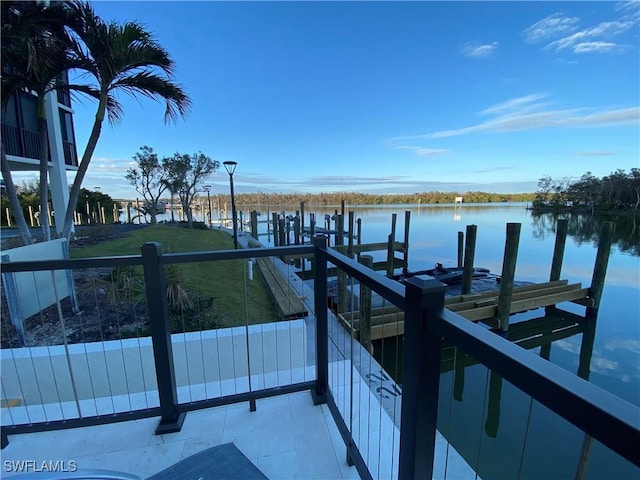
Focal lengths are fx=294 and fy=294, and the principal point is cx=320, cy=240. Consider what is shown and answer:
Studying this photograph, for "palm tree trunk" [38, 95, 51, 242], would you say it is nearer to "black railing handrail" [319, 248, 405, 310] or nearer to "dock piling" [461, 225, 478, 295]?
"black railing handrail" [319, 248, 405, 310]

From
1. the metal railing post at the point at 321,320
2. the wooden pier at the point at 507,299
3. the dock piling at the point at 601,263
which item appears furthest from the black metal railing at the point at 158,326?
the dock piling at the point at 601,263

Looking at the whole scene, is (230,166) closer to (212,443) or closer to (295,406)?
(295,406)

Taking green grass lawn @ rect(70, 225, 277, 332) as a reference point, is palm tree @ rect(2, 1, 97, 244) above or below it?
above

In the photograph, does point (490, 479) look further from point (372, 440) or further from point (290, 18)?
point (290, 18)

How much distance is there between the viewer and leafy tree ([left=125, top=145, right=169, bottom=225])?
18188mm

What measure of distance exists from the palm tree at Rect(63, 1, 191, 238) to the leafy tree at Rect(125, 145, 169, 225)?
14.8 meters

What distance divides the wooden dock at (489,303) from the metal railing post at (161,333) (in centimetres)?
389

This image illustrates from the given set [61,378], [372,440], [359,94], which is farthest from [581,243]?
[61,378]

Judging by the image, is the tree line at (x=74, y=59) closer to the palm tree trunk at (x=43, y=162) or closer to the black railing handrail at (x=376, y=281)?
the palm tree trunk at (x=43, y=162)

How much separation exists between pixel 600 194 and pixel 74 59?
46027mm

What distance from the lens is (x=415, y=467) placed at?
86 cm

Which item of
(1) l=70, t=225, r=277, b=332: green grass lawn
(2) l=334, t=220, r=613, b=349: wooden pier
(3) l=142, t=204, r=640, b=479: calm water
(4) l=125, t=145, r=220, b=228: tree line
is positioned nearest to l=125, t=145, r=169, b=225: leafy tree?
(4) l=125, t=145, r=220, b=228: tree line

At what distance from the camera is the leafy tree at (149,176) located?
18188 mm

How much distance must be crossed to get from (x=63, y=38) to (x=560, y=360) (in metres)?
10.7
